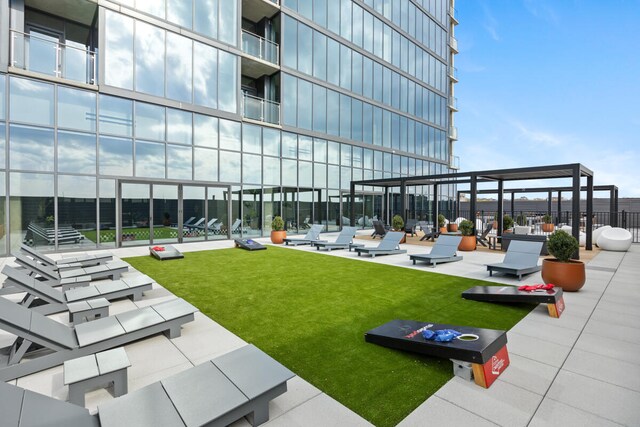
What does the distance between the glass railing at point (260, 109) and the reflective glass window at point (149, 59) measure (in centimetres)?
449

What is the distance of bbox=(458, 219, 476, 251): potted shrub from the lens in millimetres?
13766

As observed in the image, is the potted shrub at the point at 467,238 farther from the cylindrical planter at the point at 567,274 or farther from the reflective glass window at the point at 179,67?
the reflective glass window at the point at 179,67

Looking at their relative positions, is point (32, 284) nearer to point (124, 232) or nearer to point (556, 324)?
point (556, 324)

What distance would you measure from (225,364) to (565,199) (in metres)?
49.3

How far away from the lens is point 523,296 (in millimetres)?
5695

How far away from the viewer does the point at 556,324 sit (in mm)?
5105

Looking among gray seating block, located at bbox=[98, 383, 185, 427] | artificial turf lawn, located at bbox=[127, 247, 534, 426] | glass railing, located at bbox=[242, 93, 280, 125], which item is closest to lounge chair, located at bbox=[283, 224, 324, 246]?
artificial turf lawn, located at bbox=[127, 247, 534, 426]

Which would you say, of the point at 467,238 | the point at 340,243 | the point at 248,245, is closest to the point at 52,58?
the point at 248,245

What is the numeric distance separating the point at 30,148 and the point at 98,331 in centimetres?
1181

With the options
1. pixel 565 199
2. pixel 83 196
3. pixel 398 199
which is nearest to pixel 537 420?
pixel 83 196

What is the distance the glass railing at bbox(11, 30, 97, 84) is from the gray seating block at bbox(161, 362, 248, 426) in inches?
586

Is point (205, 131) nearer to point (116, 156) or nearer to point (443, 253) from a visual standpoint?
point (116, 156)

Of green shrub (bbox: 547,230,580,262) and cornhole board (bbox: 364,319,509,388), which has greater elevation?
green shrub (bbox: 547,230,580,262)

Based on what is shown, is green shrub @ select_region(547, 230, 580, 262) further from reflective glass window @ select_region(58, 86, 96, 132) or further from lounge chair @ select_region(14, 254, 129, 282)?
reflective glass window @ select_region(58, 86, 96, 132)
